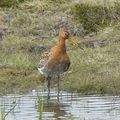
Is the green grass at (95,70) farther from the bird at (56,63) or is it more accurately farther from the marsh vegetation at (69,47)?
the bird at (56,63)

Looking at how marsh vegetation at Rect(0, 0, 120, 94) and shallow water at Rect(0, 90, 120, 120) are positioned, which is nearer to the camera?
shallow water at Rect(0, 90, 120, 120)

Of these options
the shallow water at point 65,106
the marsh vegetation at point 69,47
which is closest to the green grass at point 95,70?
the marsh vegetation at point 69,47

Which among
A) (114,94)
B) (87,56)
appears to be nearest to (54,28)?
(87,56)

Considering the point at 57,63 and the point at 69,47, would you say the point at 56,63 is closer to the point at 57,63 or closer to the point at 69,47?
the point at 57,63

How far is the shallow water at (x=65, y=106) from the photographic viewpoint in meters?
9.95

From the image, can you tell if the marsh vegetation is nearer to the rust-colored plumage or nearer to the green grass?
the green grass

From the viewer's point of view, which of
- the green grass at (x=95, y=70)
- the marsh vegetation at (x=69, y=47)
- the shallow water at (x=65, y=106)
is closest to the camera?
the shallow water at (x=65, y=106)

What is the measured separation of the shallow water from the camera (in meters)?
9.95

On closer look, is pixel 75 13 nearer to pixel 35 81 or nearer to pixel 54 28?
pixel 54 28

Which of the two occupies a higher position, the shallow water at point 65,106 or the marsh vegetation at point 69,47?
the marsh vegetation at point 69,47

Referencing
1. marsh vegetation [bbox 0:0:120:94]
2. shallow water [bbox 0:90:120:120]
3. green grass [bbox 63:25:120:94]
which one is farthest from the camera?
marsh vegetation [bbox 0:0:120:94]

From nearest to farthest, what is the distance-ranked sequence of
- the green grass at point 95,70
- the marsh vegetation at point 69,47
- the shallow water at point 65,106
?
the shallow water at point 65,106
the green grass at point 95,70
the marsh vegetation at point 69,47

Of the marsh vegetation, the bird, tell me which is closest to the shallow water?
the bird

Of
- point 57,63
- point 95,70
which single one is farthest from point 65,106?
point 95,70
